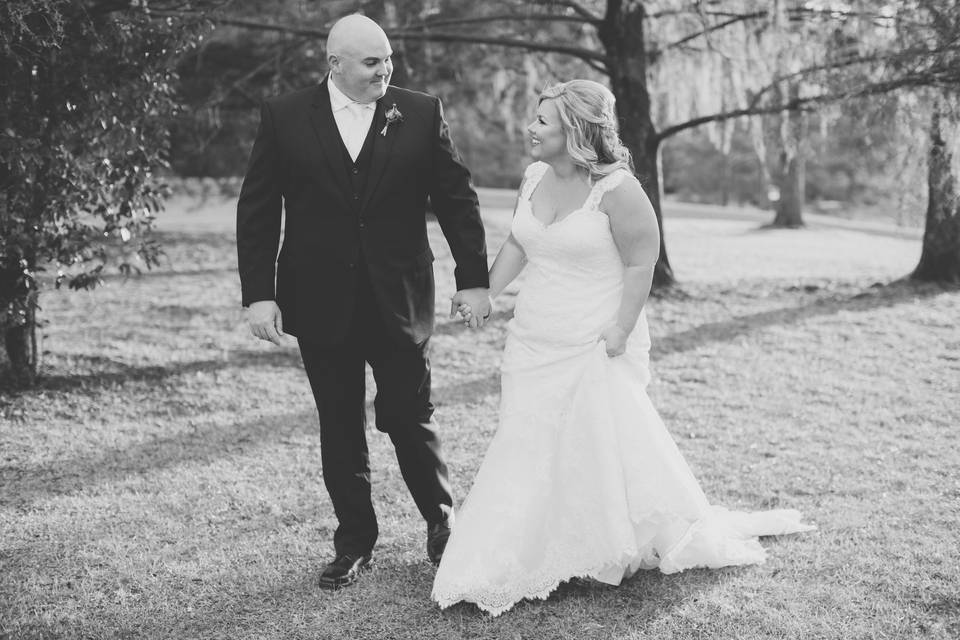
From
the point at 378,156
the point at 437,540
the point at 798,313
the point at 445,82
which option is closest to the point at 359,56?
the point at 378,156

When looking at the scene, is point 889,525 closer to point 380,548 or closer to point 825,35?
point 380,548

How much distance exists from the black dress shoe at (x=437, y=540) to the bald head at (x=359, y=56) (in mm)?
1613

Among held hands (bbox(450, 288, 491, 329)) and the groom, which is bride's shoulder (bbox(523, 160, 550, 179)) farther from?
held hands (bbox(450, 288, 491, 329))

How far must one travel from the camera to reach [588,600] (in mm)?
Result: 3105

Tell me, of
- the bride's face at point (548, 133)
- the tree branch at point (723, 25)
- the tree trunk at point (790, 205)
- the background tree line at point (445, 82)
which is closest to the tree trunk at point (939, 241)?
the background tree line at point (445, 82)

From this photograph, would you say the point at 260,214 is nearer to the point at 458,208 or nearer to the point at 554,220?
the point at 458,208

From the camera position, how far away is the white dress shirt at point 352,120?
10.1 feet

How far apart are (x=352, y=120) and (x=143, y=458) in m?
2.55

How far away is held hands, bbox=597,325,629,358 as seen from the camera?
10.0ft

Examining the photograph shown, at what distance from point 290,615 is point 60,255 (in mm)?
3348

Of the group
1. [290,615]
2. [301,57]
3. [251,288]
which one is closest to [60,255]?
→ [251,288]

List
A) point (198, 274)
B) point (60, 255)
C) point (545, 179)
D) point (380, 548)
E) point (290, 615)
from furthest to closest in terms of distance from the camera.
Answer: point (198, 274) → point (60, 255) → point (380, 548) → point (545, 179) → point (290, 615)

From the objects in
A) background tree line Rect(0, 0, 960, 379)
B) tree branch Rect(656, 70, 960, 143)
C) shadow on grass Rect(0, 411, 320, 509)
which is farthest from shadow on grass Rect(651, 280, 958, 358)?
shadow on grass Rect(0, 411, 320, 509)

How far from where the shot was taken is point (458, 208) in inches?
125
